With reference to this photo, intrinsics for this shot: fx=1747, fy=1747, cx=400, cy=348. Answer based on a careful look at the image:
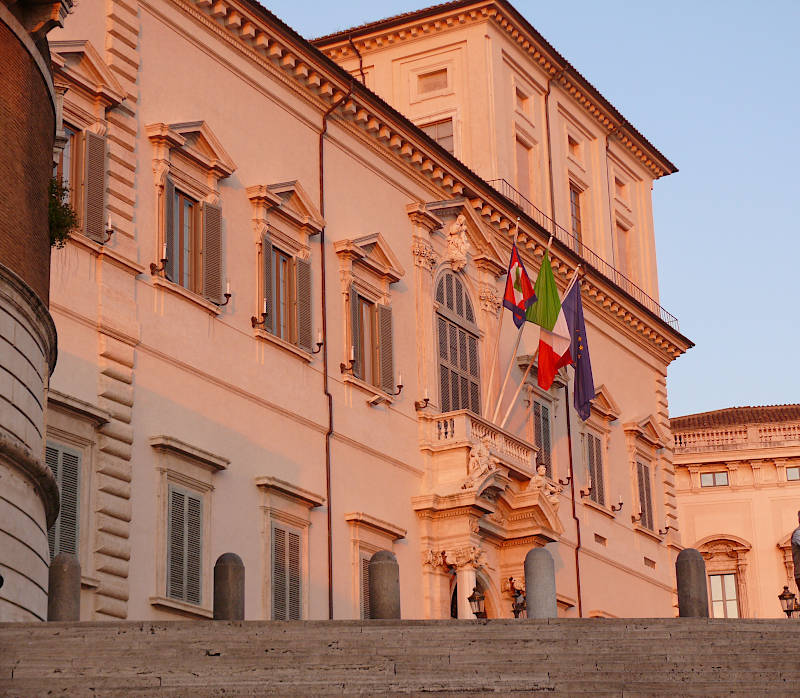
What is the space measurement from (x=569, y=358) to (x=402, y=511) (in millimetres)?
5440

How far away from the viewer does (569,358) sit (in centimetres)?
3325

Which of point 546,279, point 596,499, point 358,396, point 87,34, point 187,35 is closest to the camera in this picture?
point 87,34

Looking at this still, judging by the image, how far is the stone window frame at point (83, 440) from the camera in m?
21.8

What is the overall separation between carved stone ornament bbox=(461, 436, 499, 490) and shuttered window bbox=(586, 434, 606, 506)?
6983 millimetres

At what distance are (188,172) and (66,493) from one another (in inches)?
234

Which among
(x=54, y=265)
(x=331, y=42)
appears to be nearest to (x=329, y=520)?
(x=54, y=265)

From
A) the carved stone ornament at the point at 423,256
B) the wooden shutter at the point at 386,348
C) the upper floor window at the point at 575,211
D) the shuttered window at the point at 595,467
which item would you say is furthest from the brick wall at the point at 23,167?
the upper floor window at the point at 575,211

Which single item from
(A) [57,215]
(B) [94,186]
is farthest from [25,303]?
(B) [94,186]

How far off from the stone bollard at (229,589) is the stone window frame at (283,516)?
9332 millimetres

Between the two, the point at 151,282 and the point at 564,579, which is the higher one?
the point at 151,282

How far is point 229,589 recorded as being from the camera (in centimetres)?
1599

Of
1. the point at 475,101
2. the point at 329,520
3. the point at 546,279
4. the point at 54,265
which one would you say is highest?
the point at 475,101

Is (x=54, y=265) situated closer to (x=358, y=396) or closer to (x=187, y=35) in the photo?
(x=187, y=35)

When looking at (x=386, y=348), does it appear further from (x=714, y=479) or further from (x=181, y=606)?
(x=714, y=479)
